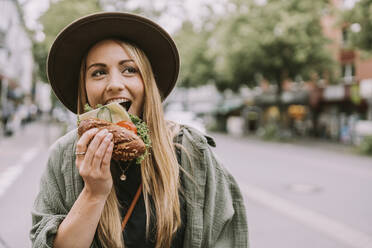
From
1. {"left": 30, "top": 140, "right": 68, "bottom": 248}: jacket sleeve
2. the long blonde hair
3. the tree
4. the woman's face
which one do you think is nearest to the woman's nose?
the woman's face

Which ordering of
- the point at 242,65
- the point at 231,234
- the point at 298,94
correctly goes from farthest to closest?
the point at 298,94 < the point at 242,65 < the point at 231,234

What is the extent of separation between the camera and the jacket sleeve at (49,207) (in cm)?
125

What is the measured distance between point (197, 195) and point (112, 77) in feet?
1.97

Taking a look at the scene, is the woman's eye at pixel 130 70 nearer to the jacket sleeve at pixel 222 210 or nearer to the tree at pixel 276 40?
the jacket sleeve at pixel 222 210

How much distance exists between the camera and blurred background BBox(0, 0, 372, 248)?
248 inches

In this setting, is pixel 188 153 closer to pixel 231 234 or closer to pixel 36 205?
pixel 231 234

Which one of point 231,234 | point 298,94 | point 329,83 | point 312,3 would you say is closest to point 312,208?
point 231,234

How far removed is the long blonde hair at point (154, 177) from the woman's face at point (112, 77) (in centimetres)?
3

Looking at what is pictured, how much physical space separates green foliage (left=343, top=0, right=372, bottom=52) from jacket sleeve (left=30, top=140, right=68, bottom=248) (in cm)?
1532

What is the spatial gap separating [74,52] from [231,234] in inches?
41.4

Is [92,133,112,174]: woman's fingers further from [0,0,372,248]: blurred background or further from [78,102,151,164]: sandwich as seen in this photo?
[0,0,372,248]: blurred background

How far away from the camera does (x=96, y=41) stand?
1.57 metres

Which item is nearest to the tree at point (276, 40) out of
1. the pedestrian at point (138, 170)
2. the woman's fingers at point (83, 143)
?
the pedestrian at point (138, 170)

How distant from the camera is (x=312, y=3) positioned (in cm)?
2036
